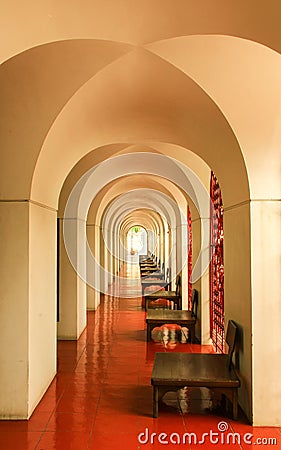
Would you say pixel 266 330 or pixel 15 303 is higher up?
pixel 15 303

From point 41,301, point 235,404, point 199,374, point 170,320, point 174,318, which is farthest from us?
point 174,318

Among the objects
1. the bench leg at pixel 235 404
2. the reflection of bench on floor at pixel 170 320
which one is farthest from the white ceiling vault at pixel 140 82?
the reflection of bench on floor at pixel 170 320

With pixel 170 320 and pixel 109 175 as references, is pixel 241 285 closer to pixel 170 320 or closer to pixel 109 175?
pixel 170 320

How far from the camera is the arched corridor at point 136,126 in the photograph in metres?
3.90

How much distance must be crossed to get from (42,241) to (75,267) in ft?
13.4

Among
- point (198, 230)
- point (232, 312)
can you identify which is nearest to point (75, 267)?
point (198, 230)

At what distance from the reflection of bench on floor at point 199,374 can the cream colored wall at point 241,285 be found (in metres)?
0.15

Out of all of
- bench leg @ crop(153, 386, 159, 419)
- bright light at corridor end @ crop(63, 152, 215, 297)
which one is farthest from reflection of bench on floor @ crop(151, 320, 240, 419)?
bright light at corridor end @ crop(63, 152, 215, 297)

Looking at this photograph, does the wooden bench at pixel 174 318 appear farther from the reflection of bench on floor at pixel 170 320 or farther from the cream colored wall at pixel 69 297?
the cream colored wall at pixel 69 297

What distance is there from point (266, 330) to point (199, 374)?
105cm

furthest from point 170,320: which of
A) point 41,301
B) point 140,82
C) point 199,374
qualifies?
point 140,82

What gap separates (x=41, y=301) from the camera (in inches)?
249

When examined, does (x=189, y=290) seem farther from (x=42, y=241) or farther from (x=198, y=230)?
(x=42, y=241)

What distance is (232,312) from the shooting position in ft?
21.1
